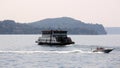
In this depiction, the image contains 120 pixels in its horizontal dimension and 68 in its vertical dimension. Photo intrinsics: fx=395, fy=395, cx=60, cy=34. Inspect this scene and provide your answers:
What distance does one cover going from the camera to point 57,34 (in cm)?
18262

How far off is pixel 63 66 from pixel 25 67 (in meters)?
8.28

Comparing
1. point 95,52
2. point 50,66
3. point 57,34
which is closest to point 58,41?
point 57,34

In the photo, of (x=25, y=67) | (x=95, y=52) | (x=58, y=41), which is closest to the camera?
(x=25, y=67)

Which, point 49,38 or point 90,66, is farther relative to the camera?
point 49,38

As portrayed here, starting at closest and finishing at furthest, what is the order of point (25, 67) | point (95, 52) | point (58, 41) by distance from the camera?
point (25, 67) < point (95, 52) < point (58, 41)

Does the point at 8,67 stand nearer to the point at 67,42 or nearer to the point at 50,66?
the point at 50,66

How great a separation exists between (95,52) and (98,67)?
42.5 metres

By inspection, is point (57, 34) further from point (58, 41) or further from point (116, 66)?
point (116, 66)

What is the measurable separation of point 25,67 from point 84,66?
1263cm

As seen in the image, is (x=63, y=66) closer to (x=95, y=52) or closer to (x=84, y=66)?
(x=84, y=66)

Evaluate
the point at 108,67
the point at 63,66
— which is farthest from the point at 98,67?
the point at 63,66

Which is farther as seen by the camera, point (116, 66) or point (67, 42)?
point (67, 42)

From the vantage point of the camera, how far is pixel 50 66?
83.8m

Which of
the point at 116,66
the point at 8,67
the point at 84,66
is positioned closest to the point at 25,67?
the point at 8,67
